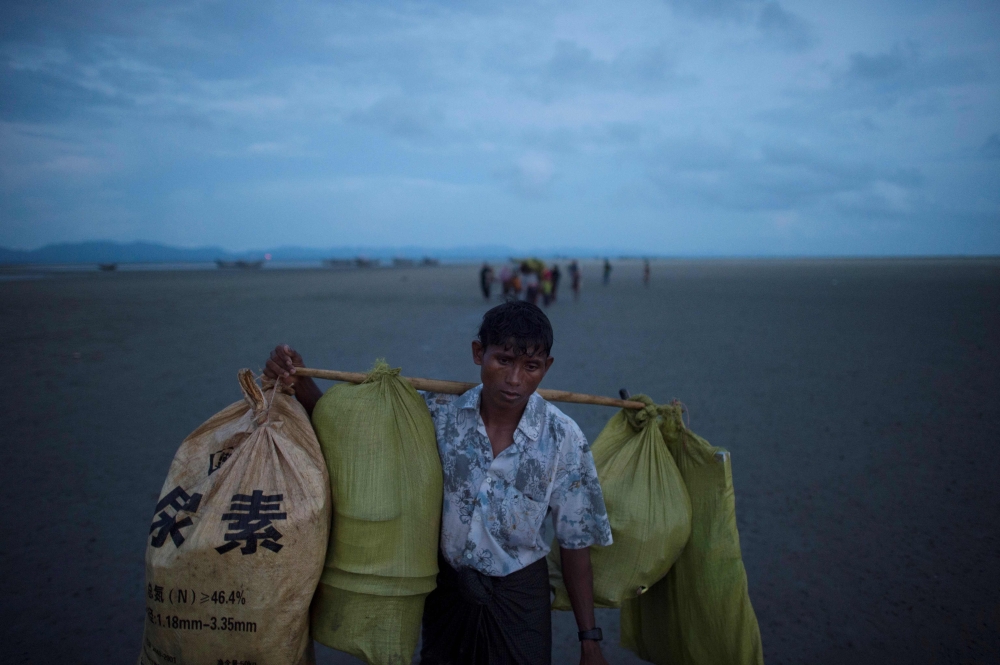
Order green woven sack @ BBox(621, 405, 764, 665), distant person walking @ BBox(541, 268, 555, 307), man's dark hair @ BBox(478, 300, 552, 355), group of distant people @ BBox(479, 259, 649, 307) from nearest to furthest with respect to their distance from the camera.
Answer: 1. man's dark hair @ BBox(478, 300, 552, 355)
2. green woven sack @ BBox(621, 405, 764, 665)
3. group of distant people @ BBox(479, 259, 649, 307)
4. distant person walking @ BBox(541, 268, 555, 307)

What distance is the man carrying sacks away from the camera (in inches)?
61.3

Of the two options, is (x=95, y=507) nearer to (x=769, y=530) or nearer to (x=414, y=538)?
(x=414, y=538)

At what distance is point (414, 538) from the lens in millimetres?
1566

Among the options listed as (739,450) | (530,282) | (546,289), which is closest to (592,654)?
(739,450)

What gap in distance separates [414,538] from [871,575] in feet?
8.50

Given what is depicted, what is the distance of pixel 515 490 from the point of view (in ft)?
5.11

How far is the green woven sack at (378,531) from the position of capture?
5.09 ft

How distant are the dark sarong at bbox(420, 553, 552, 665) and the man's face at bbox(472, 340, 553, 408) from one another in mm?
488

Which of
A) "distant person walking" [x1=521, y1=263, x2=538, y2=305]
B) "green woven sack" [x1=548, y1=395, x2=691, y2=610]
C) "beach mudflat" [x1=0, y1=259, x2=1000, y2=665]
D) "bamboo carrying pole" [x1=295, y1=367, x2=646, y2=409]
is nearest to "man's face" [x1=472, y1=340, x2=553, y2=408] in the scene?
"bamboo carrying pole" [x1=295, y1=367, x2=646, y2=409]

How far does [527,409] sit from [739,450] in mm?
3642

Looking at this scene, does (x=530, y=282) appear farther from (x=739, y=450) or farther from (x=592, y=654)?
(x=592, y=654)

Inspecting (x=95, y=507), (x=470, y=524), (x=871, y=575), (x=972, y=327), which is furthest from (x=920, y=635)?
(x=972, y=327)

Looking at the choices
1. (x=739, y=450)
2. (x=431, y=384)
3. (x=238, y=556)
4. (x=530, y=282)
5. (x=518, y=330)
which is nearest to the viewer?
(x=238, y=556)

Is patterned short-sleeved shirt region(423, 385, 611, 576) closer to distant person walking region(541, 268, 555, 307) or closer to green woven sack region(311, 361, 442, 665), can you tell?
green woven sack region(311, 361, 442, 665)
